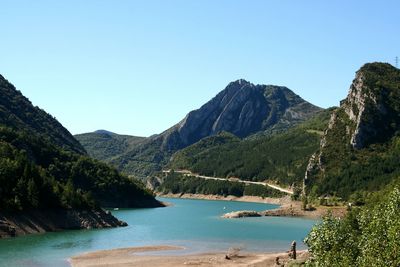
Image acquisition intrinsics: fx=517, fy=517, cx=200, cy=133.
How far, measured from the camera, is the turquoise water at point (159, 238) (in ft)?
264

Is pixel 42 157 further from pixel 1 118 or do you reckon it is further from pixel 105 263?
pixel 105 263

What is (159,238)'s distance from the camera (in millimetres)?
110125

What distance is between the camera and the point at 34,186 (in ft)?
369

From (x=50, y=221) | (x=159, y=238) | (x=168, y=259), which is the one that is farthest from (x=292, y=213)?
(x=168, y=259)

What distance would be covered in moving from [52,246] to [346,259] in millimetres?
65098

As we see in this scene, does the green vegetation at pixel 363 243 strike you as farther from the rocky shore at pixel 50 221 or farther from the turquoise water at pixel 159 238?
the rocky shore at pixel 50 221

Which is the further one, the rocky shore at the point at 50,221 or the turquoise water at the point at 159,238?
the rocky shore at the point at 50,221

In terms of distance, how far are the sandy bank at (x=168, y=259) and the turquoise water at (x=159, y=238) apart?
11.5 feet

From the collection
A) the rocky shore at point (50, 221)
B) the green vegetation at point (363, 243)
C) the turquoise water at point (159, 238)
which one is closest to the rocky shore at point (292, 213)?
the turquoise water at point (159, 238)

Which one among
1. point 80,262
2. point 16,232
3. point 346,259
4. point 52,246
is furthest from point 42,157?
point 346,259

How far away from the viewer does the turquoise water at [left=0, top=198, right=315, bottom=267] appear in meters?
80.4

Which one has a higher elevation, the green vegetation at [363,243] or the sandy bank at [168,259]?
the green vegetation at [363,243]

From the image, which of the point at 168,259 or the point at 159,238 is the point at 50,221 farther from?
the point at 168,259

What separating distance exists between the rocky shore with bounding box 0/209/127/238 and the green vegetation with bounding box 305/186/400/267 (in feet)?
230
